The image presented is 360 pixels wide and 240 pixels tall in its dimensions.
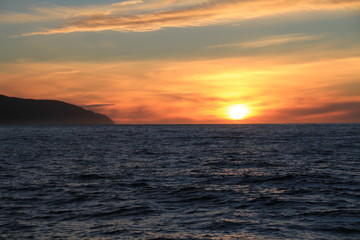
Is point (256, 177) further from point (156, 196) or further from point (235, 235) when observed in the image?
point (235, 235)

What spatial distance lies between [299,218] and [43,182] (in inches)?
660

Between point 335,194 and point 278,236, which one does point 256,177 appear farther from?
point 278,236

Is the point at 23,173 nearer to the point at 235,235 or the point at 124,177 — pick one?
the point at 124,177

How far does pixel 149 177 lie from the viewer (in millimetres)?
26984

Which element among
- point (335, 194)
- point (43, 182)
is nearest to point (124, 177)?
point (43, 182)

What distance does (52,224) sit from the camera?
14.8m

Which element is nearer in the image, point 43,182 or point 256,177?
point 43,182

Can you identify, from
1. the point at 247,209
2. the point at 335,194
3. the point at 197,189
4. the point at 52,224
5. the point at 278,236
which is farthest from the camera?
the point at 197,189

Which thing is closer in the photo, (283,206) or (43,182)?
(283,206)

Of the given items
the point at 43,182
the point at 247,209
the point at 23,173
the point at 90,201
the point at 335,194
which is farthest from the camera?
the point at 23,173

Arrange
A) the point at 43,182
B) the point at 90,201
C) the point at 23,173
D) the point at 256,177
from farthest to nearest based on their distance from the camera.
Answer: the point at 23,173 < the point at 256,177 < the point at 43,182 < the point at 90,201

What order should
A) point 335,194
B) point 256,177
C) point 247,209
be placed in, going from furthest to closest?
point 256,177
point 335,194
point 247,209

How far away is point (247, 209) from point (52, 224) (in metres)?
8.62

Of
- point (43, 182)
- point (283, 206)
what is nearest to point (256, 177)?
point (283, 206)
